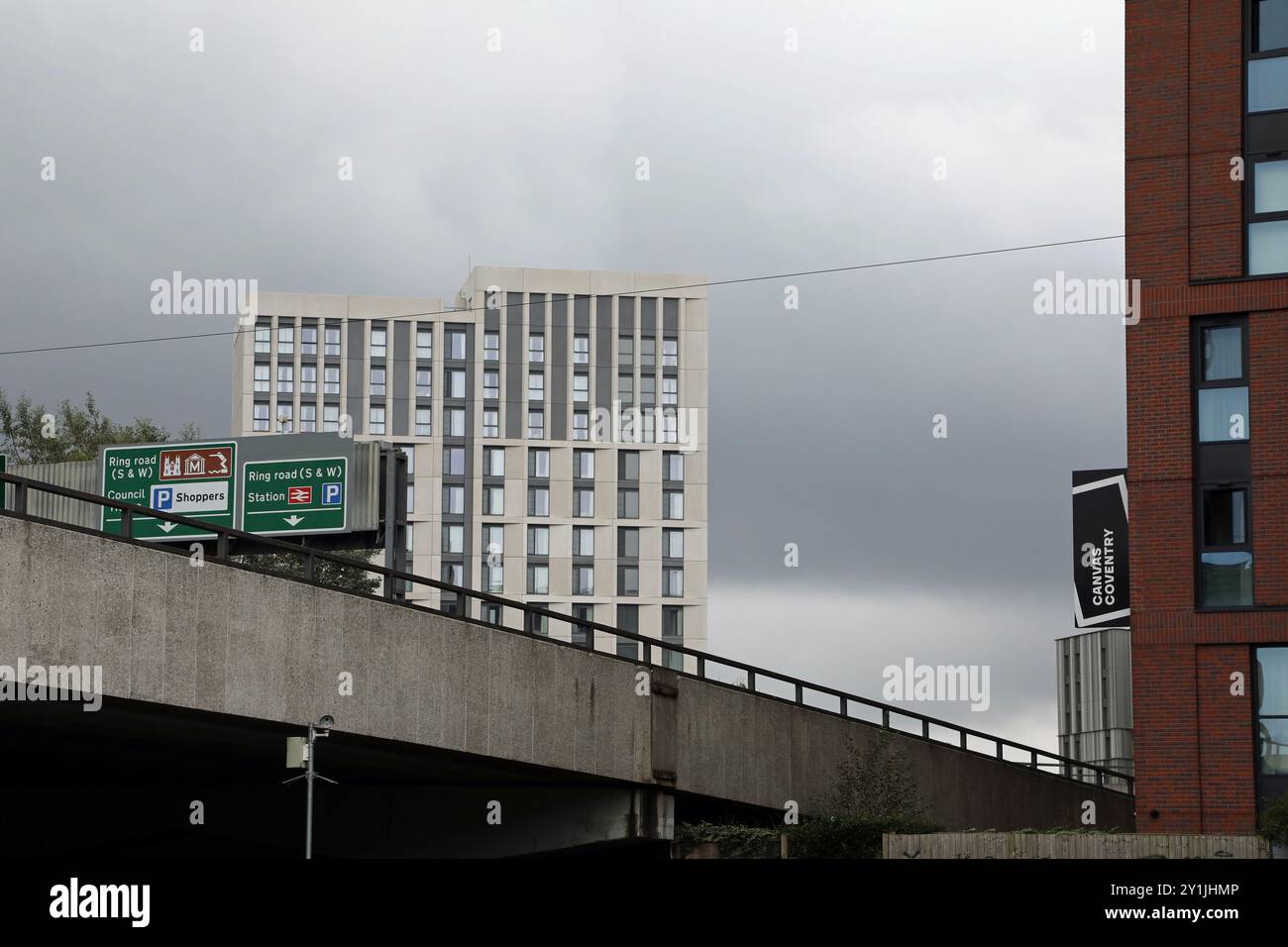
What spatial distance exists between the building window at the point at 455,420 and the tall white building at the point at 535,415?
16 cm

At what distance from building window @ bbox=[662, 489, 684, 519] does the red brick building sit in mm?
97283

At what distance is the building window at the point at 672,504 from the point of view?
127 metres

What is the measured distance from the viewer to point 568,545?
12519 cm

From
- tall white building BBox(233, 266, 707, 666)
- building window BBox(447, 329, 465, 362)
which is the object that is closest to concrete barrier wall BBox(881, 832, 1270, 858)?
tall white building BBox(233, 266, 707, 666)

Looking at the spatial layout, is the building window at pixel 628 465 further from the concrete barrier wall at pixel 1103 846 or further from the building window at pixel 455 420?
the concrete barrier wall at pixel 1103 846

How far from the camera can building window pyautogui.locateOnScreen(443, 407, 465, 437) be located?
128m

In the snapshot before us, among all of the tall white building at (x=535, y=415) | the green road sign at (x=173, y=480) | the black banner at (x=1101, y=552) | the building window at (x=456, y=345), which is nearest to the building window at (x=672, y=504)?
the tall white building at (x=535, y=415)

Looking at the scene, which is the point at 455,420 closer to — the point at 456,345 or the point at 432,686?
the point at 456,345

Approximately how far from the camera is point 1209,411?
29.9m

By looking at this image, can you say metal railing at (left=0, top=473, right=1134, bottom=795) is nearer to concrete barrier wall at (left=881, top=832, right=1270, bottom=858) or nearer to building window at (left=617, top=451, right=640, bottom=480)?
concrete barrier wall at (left=881, top=832, right=1270, bottom=858)

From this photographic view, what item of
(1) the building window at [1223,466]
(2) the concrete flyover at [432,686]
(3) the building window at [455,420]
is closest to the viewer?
(2) the concrete flyover at [432,686]

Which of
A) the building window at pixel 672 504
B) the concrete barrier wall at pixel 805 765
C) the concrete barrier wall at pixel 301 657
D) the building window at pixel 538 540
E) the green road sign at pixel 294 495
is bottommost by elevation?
the concrete barrier wall at pixel 805 765
